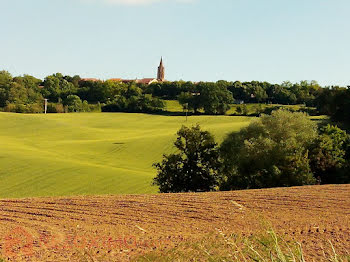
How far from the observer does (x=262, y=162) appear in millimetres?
36156

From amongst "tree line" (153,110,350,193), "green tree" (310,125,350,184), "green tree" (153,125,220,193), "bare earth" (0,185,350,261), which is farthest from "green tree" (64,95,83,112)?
"bare earth" (0,185,350,261)

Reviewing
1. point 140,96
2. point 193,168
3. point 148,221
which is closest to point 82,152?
point 193,168

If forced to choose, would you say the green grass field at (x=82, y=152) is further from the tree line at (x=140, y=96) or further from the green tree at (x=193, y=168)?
the tree line at (x=140, y=96)

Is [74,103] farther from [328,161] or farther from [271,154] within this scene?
[328,161]

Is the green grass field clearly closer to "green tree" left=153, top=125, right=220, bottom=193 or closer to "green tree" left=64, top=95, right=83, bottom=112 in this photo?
"green tree" left=153, top=125, right=220, bottom=193

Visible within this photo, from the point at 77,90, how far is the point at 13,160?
3659 inches

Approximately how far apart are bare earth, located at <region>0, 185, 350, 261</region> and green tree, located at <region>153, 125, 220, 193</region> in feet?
40.9

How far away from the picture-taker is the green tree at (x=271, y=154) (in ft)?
113

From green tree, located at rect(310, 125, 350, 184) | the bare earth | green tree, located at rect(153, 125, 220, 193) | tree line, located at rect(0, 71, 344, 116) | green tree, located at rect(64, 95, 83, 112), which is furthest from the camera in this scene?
green tree, located at rect(64, 95, 83, 112)

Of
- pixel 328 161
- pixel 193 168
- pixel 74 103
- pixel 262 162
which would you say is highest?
pixel 74 103

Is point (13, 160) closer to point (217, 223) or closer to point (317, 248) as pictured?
point (217, 223)

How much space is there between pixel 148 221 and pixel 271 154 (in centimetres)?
2078

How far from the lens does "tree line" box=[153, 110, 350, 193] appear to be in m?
34.9

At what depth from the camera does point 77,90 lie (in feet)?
456
